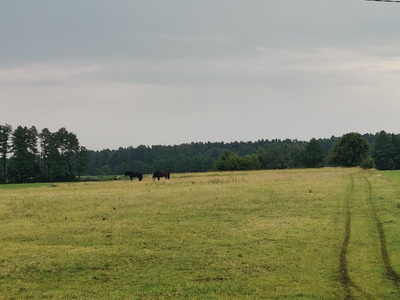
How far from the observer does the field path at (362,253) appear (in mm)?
10607

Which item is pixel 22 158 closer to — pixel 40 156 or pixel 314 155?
pixel 40 156

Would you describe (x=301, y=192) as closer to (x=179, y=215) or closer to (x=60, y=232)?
(x=179, y=215)

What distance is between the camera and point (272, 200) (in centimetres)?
2984

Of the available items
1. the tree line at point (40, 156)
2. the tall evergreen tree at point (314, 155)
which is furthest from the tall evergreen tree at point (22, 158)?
the tall evergreen tree at point (314, 155)

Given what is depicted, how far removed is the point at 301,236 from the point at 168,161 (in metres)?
165

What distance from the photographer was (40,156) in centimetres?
9975

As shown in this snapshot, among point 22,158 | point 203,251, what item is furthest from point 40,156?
point 203,251

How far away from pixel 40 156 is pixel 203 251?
9275 cm

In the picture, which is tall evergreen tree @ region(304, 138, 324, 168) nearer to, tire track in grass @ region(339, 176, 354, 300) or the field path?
the field path

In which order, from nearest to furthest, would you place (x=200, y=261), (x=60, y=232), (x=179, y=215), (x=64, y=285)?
(x=64, y=285), (x=200, y=261), (x=60, y=232), (x=179, y=215)

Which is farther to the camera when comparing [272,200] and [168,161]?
[168,161]

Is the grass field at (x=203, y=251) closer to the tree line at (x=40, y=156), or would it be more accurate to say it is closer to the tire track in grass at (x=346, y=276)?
the tire track in grass at (x=346, y=276)

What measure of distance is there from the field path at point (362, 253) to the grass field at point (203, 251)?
0.11 feet

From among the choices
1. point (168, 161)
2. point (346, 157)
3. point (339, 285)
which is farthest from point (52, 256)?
point (168, 161)
